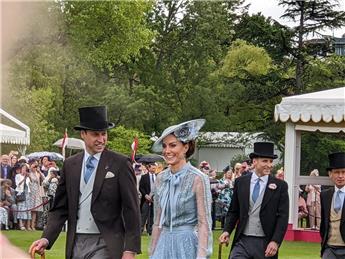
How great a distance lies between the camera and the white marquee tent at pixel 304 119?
17.5 meters

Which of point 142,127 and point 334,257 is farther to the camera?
point 142,127

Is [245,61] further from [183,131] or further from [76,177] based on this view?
[183,131]

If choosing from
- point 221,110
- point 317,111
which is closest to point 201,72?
point 221,110

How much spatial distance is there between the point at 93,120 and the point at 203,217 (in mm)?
1163

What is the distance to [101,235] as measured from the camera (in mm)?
6988

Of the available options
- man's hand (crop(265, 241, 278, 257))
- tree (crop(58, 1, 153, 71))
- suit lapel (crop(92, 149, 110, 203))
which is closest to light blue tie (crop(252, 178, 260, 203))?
man's hand (crop(265, 241, 278, 257))

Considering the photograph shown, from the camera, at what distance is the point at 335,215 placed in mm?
9305

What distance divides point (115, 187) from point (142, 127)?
43696 millimetres

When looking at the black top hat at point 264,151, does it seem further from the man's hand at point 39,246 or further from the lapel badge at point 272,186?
the man's hand at point 39,246

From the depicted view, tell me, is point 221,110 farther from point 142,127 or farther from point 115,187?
point 115,187

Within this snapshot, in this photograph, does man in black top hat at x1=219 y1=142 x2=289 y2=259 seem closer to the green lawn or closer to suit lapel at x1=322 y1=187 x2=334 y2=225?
suit lapel at x1=322 y1=187 x2=334 y2=225

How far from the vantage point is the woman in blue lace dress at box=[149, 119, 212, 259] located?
22.1 feet

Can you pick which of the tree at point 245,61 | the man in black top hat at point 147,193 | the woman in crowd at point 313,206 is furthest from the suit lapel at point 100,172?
the tree at point 245,61

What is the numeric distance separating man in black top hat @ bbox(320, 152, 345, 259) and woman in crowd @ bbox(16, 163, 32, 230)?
11150mm
